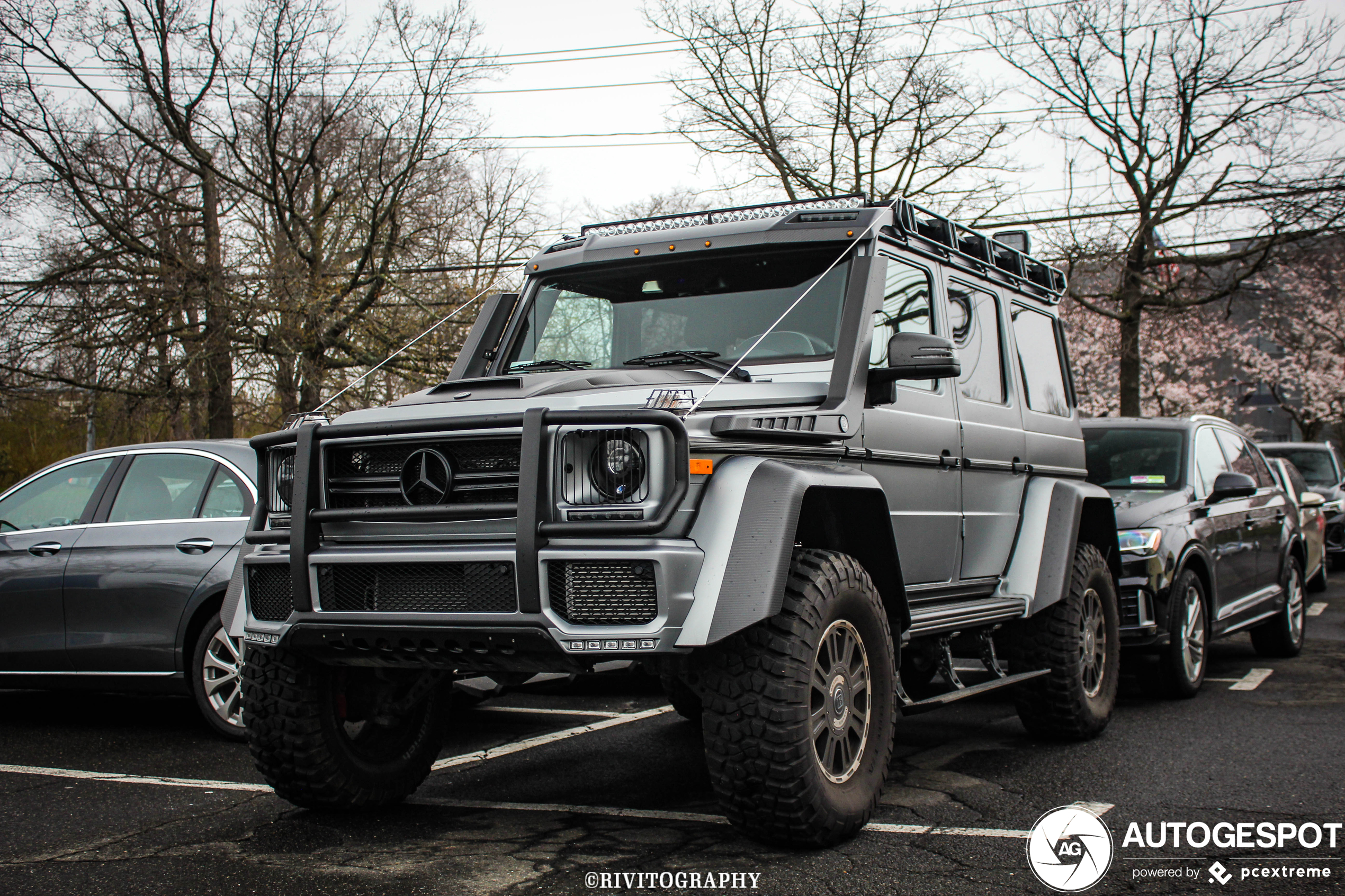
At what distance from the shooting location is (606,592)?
368 centimetres

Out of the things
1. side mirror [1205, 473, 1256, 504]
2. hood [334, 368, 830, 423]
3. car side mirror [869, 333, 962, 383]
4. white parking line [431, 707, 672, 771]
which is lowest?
white parking line [431, 707, 672, 771]

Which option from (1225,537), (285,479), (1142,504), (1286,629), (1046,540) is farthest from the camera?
(1286,629)

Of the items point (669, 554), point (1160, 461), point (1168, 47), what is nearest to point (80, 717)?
point (669, 554)

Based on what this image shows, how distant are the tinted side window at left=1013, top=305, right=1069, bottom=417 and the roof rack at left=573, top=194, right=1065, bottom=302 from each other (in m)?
0.34

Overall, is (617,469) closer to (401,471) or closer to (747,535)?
(747,535)

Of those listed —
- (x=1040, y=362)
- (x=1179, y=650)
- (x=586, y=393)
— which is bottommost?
(x=1179, y=650)

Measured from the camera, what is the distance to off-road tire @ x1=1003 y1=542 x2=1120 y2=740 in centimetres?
595

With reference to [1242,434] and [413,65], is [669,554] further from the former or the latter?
[413,65]

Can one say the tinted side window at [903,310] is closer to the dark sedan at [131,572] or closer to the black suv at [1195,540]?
the black suv at [1195,540]

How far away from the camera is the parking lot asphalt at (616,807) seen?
3.87m

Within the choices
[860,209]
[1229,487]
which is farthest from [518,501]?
[1229,487]

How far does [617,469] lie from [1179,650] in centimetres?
492

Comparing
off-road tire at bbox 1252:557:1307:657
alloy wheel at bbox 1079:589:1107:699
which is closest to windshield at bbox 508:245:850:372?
alloy wheel at bbox 1079:589:1107:699

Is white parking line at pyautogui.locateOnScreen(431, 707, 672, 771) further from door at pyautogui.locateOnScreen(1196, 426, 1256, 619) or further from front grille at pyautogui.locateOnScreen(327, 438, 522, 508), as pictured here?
door at pyautogui.locateOnScreen(1196, 426, 1256, 619)
